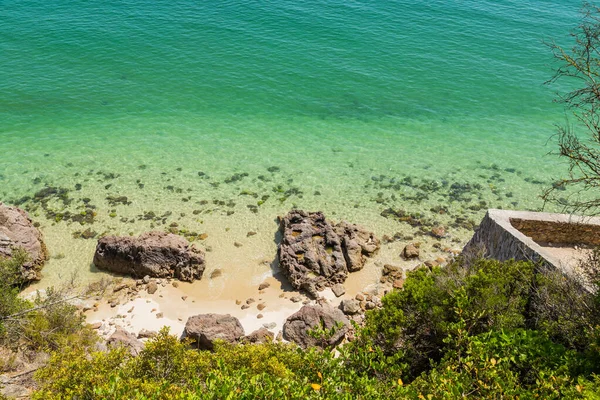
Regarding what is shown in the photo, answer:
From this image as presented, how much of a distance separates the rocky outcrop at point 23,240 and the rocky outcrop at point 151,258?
7.48 feet

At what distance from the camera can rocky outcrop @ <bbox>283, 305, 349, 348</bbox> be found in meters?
14.2

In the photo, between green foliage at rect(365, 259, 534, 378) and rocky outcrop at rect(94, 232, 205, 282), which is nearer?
green foliage at rect(365, 259, 534, 378)

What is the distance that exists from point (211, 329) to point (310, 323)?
10.3 ft

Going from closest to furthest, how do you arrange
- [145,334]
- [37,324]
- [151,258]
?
[37,324] → [145,334] → [151,258]

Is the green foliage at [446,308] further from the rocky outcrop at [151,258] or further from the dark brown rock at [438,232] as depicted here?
the rocky outcrop at [151,258]

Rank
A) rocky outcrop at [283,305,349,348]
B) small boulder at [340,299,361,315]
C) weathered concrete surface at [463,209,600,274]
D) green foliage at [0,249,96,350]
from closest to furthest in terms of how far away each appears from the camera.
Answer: green foliage at [0,249,96,350] → weathered concrete surface at [463,209,600,274] → rocky outcrop at [283,305,349,348] → small boulder at [340,299,361,315]

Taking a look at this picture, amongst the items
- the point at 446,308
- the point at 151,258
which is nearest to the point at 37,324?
the point at 151,258

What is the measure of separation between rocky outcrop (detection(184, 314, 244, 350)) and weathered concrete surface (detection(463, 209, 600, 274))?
797 centimetres

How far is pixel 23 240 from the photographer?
17.3 metres

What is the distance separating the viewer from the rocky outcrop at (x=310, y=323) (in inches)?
560

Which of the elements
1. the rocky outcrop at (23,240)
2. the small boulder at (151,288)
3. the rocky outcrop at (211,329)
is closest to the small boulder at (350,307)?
the rocky outcrop at (211,329)

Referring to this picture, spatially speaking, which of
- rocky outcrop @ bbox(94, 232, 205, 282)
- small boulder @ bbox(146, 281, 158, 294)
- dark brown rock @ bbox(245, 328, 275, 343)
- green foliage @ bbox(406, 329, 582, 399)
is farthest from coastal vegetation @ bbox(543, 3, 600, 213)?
small boulder @ bbox(146, 281, 158, 294)

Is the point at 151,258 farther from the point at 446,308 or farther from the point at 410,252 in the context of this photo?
the point at 446,308

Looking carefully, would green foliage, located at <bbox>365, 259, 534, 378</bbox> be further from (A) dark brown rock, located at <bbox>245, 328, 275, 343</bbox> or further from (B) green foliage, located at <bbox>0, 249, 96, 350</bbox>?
(B) green foliage, located at <bbox>0, 249, 96, 350</bbox>
